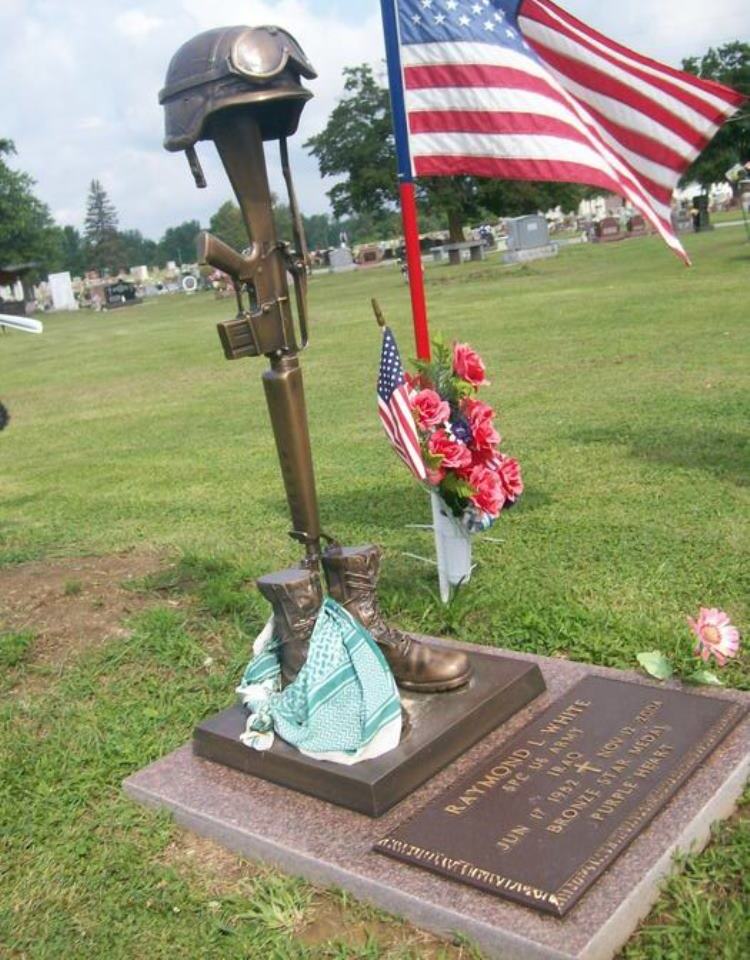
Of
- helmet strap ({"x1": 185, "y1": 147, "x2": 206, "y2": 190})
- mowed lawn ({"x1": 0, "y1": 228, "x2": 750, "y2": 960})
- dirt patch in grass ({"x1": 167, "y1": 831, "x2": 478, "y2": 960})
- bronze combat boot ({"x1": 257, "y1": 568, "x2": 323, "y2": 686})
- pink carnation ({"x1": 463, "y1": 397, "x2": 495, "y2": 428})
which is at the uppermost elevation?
helmet strap ({"x1": 185, "y1": 147, "x2": 206, "y2": 190})

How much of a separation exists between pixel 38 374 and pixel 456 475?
59.9 feet

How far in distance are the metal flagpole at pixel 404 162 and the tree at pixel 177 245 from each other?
363ft

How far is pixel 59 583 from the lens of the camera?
212 inches

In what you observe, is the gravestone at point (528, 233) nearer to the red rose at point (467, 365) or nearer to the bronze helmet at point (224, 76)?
the red rose at point (467, 365)

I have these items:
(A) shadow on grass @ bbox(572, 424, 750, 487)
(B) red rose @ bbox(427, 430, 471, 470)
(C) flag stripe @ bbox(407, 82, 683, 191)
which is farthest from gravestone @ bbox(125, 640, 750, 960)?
(A) shadow on grass @ bbox(572, 424, 750, 487)

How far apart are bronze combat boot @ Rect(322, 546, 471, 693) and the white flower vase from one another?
41.3 inches

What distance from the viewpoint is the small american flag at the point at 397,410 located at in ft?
13.3

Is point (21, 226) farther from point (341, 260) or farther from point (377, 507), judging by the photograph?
point (377, 507)

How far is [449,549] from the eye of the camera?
182 inches

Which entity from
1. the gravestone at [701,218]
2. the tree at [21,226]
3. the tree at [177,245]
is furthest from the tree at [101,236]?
the gravestone at [701,218]

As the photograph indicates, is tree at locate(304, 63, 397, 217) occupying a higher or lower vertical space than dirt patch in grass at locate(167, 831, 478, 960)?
higher

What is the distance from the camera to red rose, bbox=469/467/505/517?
4297 millimetres

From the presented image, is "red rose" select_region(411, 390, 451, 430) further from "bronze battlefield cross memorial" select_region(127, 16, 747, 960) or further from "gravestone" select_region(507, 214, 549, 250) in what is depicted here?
"gravestone" select_region(507, 214, 549, 250)

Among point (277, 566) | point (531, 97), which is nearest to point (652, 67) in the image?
point (531, 97)
